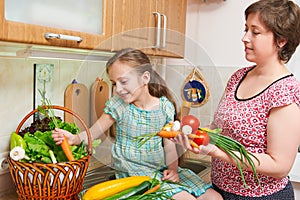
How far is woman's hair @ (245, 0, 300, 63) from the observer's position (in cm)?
114

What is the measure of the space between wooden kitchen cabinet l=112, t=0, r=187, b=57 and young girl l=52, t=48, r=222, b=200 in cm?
7

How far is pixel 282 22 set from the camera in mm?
1143

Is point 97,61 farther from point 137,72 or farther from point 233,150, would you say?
point 233,150

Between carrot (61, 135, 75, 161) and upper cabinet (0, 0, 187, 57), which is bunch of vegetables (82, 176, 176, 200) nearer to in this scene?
carrot (61, 135, 75, 161)

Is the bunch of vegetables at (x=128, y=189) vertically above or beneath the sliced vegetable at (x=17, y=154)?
beneath

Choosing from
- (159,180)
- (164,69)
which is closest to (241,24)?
(164,69)

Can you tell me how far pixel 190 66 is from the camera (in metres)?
1.19

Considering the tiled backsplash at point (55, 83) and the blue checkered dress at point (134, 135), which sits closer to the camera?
the blue checkered dress at point (134, 135)

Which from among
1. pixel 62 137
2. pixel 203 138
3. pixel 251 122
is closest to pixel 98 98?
pixel 62 137

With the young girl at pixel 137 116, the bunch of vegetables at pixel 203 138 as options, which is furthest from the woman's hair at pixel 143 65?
the bunch of vegetables at pixel 203 138

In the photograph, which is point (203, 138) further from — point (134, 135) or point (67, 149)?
point (67, 149)

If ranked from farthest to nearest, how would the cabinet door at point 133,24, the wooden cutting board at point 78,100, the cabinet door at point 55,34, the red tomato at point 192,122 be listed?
the wooden cutting board at point 78,100 < the cabinet door at point 133,24 < the red tomato at point 192,122 < the cabinet door at point 55,34

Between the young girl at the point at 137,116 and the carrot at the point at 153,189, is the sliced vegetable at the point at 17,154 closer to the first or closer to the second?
the young girl at the point at 137,116

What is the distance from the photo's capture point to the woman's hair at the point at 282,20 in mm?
1141
